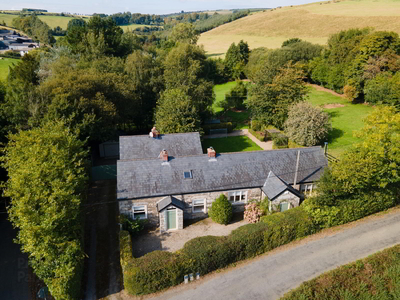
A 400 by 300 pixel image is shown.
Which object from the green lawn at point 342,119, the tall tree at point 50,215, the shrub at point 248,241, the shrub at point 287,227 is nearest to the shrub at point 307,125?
the green lawn at point 342,119

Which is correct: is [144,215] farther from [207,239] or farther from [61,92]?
[61,92]

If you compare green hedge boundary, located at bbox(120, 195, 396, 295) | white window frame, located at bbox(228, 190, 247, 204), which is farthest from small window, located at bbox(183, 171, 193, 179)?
green hedge boundary, located at bbox(120, 195, 396, 295)

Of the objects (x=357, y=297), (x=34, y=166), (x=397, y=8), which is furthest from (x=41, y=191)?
(x=397, y=8)

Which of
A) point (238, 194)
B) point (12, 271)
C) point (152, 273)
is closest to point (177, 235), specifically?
point (152, 273)

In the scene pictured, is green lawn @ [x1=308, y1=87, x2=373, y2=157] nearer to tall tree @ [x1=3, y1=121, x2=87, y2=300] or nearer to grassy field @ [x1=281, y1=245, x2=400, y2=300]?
grassy field @ [x1=281, y1=245, x2=400, y2=300]

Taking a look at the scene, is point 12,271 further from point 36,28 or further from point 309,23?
point 36,28
